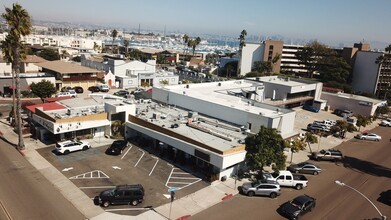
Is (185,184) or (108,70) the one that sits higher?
(108,70)

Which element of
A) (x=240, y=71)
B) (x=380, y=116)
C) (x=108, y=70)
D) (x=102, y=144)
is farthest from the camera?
(x=240, y=71)

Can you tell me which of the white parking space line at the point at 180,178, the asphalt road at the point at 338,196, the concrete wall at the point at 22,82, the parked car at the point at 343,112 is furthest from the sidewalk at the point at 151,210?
the parked car at the point at 343,112

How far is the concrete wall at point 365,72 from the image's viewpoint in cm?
10050

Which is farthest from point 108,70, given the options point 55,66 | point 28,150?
point 28,150

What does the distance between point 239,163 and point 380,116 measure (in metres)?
56.1

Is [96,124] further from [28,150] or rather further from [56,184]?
[56,184]

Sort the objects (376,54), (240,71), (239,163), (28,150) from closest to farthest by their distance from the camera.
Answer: (239,163) → (28,150) → (376,54) → (240,71)

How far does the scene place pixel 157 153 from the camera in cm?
3788

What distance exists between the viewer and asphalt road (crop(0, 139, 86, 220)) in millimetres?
23859

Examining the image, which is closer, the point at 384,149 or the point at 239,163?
the point at 239,163

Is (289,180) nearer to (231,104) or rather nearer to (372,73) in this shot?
(231,104)

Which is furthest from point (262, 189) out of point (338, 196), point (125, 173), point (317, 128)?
point (317, 128)

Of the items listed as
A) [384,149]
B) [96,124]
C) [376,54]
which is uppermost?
[376,54]

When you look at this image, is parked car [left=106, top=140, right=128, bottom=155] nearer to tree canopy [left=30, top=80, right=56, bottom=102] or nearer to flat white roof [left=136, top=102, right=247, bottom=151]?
flat white roof [left=136, top=102, right=247, bottom=151]
